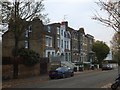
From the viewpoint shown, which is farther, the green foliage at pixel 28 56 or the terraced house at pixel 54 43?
the terraced house at pixel 54 43

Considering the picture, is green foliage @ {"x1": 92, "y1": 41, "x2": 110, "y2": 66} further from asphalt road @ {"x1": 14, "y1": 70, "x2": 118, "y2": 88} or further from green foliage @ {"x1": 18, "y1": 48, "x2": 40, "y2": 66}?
asphalt road @ {"x1": 14, "y1": 70, "x2": 118, "y2": 88}

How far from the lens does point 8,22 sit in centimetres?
3981

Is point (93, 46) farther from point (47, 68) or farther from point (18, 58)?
point (18, 58)

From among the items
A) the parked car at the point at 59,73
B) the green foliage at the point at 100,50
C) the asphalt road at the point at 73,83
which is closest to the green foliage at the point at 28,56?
the parked car at the point at 59,73

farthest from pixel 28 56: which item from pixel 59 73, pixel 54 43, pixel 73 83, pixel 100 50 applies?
pixel 100 50

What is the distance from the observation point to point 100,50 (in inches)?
3900

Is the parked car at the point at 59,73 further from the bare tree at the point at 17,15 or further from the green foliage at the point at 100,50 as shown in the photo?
the green foliage at the point at 100,50

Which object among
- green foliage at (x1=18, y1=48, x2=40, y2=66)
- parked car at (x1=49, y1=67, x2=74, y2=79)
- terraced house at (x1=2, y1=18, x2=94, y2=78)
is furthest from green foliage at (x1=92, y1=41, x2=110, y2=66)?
parked car at (x1=49, y1=67, x2=74, y2=79)

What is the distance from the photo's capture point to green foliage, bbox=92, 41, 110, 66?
98375 mm

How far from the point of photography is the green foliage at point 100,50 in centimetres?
9838

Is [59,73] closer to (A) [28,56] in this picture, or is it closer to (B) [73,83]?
(A) [28,56]

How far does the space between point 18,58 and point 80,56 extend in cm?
4818

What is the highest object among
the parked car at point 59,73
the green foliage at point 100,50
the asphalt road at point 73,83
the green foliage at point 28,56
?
the green foliage at point 100,50

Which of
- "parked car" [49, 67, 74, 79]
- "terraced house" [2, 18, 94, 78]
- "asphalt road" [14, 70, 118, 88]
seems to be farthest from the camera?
"terraced house" [2, 18, 94, 78]
